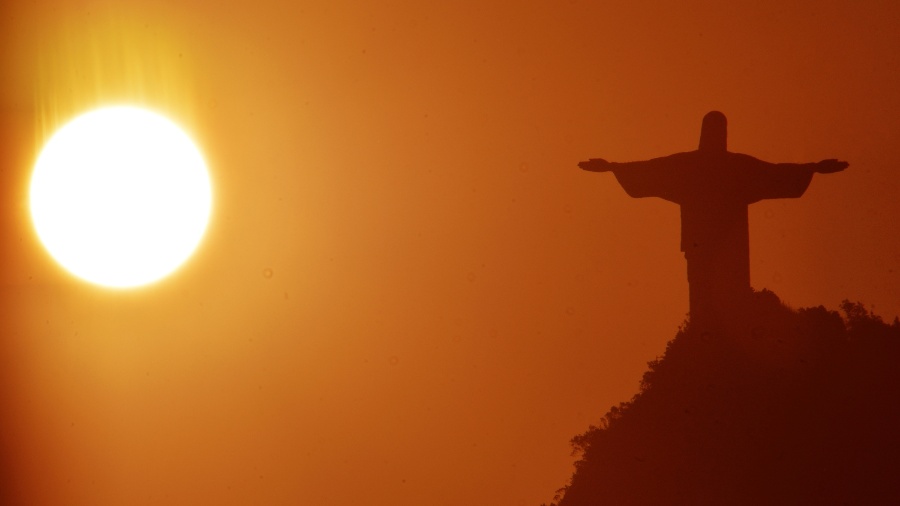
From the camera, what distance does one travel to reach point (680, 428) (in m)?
12.1

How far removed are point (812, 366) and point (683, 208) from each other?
251 centimetres

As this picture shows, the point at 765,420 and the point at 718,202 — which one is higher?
the point at 718,202

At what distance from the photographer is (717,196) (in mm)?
13500

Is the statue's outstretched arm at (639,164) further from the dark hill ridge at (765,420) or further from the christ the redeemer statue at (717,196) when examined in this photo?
the dark hill ridge at (765,420)

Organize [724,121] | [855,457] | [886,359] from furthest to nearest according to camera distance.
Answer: [724,121], [886,359], [855,457]

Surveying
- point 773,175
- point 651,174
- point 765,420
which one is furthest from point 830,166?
point 765,420

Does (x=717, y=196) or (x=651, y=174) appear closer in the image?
(x=717, y=196)

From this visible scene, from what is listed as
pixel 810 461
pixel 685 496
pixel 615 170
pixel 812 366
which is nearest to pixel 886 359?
pixel 812 366

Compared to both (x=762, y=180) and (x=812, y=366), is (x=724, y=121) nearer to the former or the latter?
(x=762, y=180)

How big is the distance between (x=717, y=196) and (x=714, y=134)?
2.36 ft

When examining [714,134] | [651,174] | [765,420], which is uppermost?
[714,134]

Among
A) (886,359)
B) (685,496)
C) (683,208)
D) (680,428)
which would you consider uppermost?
(683,208)

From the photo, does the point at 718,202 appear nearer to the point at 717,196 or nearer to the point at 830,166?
the point at 717,196

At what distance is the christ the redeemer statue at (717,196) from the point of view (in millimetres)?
13383
